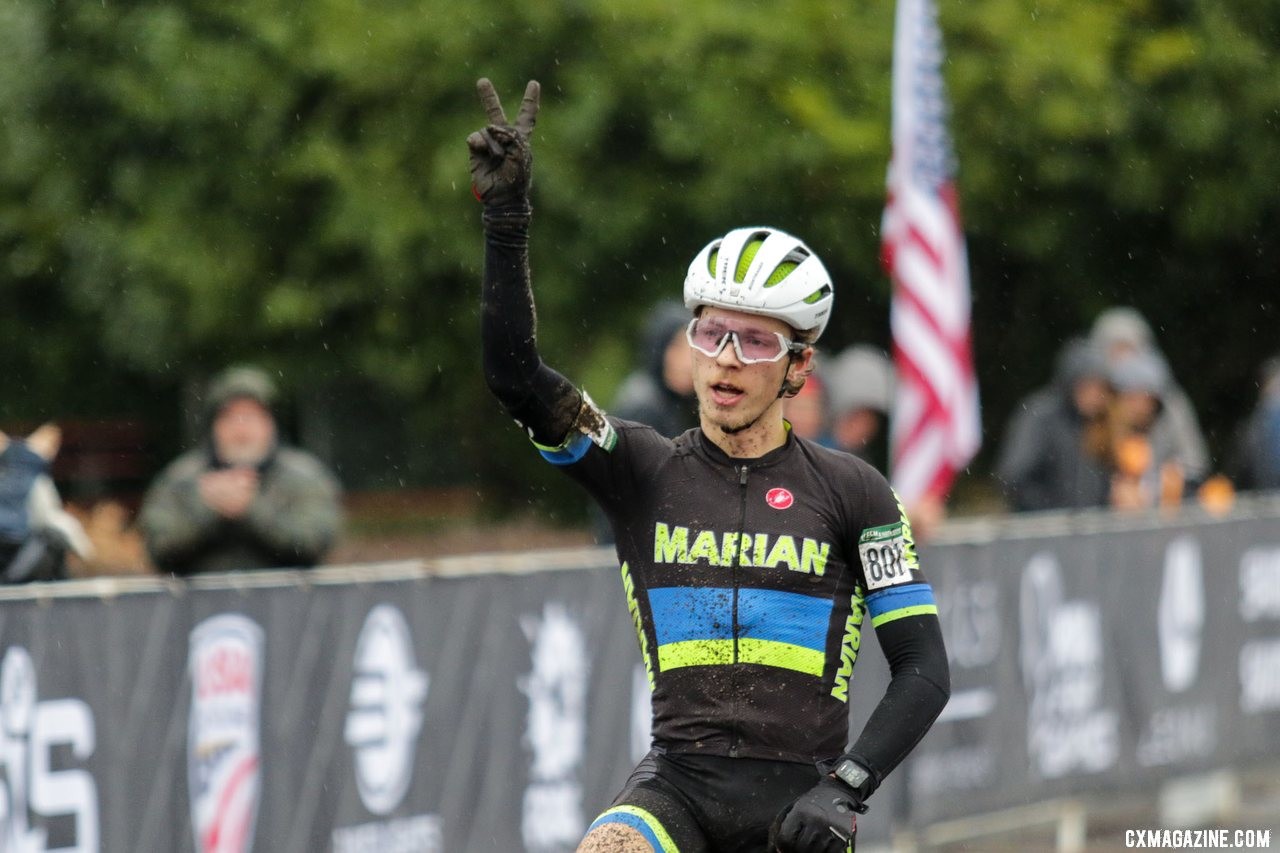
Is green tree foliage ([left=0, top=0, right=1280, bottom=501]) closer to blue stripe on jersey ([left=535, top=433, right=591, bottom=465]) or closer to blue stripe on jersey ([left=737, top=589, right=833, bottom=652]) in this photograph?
blue stripe on jersey ([left=535, top=433, right=591, bottom=465])

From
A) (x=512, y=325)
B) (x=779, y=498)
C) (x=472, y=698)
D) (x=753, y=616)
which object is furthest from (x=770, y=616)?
(x=472, y=698)

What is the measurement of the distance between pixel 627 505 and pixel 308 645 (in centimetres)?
309

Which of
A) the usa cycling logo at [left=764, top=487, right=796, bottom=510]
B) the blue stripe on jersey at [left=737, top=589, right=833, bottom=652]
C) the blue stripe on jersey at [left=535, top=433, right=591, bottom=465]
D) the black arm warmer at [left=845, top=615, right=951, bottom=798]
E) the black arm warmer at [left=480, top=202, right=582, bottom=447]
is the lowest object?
the black arm warmer at [left=845, top=615, right=951, bottom=798]

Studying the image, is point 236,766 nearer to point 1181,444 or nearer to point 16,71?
point 1181,444

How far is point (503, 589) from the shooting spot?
9.20m

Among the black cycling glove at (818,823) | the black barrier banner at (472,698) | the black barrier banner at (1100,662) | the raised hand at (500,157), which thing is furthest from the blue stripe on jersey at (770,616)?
the black barrier banner at (1100,662)

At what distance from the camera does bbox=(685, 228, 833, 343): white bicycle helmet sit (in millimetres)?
5410

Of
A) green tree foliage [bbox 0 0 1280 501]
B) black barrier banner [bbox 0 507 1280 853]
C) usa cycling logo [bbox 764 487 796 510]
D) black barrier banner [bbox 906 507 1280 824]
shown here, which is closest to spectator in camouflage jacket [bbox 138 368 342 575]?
black barrier banner [bbox 0 507 1280 853]

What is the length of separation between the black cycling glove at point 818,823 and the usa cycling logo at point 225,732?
10.8ft

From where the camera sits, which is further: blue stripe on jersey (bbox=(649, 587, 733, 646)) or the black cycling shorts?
blue stripe on jersey (bbox=(649, 587, 733, 646))

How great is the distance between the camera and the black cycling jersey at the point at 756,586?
5312 mm

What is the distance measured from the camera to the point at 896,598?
17.6 feet

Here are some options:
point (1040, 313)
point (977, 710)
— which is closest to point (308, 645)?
point (977, 710)

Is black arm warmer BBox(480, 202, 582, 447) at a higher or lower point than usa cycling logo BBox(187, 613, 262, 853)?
higher
